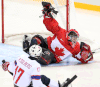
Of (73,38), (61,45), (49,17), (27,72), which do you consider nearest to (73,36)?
(73,38)

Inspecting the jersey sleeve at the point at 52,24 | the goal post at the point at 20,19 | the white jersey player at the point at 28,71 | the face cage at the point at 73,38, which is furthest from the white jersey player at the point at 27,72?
the goal post at the point at 20,19

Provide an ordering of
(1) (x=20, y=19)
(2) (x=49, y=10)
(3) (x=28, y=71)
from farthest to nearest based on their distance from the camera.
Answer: (1) (x=20, y=19) → (2) (x=49, y=10) → (3) (x=28, y=71)

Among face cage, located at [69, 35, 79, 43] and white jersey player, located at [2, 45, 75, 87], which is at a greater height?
face cage, located at [69, 35, 79, 43]

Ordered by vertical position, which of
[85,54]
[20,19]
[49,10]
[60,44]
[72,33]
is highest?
[49,10]

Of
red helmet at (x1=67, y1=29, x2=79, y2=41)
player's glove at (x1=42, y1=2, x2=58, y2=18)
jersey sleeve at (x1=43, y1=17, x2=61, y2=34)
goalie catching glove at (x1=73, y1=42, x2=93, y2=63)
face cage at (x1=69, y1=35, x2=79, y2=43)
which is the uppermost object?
player's glove at (x1=42, y1=2, x2=58, y2=18)

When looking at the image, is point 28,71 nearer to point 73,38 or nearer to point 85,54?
point 73,38

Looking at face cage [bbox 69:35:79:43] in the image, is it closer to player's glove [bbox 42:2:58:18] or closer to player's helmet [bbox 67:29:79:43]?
player's helmet [bbox 67:29:79:43]

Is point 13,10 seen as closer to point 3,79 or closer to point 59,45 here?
point 59,45

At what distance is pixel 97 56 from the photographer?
309 centimetres

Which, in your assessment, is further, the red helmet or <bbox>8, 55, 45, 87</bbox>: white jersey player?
the red helmet

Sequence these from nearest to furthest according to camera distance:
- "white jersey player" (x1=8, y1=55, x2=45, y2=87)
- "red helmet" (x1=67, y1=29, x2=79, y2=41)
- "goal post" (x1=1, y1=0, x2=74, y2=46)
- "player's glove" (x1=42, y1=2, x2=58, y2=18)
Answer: "white jersey player" (x1=8, y1=55, x2=45, y2=87)
"red helmet" (x1=67, y1=29, x2=79, y2=41)
"player's glove" (x1=42, y1=2, x2=58, y2=18)
"goal post" (x1=1, y1=0, x2=74, y2=46)

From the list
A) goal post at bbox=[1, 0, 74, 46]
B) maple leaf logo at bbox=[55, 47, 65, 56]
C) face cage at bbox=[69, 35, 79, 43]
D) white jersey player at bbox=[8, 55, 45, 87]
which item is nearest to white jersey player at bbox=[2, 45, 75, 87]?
white jersey player at bbox=[8, 55, 45, 87]

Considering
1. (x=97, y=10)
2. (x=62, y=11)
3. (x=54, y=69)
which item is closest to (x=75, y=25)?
(x=62, y=11)

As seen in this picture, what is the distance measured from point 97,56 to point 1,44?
1402mm
